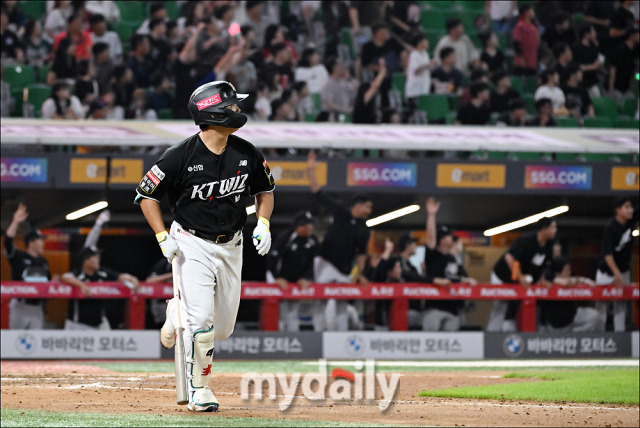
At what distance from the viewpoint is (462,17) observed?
1991cm

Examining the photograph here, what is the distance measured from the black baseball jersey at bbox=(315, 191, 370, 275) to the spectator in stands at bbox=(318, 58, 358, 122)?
7.96 ft

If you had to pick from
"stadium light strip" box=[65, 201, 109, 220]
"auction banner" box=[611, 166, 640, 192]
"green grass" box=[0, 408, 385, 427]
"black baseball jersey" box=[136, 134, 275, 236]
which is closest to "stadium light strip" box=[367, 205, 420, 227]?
"auction banner" box=[611, 166, 640, 192]

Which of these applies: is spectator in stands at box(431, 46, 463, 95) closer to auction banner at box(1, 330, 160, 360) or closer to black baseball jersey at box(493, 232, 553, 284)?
black baseball jersey at box(493, 232, 553, 284)

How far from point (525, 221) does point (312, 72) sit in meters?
4.01

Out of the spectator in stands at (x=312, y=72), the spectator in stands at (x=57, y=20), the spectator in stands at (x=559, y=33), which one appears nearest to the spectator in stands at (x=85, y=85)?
the spectator in stands at (x=57, y=20)

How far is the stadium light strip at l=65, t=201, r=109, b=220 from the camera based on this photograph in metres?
15.2

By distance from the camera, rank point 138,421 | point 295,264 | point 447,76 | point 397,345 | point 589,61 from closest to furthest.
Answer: point 138,421 → point 295,264 → point 397,345 → point 447,76 → point 589,61

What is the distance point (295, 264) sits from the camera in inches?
568

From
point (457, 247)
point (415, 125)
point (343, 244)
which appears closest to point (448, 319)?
point (457, 247)

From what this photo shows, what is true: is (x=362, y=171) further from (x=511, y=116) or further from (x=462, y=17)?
(x=462, y=17)

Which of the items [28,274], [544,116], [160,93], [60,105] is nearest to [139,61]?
[160,93]

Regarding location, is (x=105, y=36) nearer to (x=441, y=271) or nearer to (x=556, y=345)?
(x=441, y=271)

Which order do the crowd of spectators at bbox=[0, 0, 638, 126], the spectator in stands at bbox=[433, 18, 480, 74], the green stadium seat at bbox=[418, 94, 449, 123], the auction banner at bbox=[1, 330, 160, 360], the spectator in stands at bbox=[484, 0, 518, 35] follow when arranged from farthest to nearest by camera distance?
the spectator in stands at bbox=[484, 0, 518, 35], the spectator in stands at bbox=[433, 18, 480, 74], the green stadium seat at bbox=[418, 94, 449, 123], the crowd of spectators at bbox=[0, 0, 638, 126], the auction banner at bbox=[1, 330, 160, 360]

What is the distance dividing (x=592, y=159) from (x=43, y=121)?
7939 millimetres
